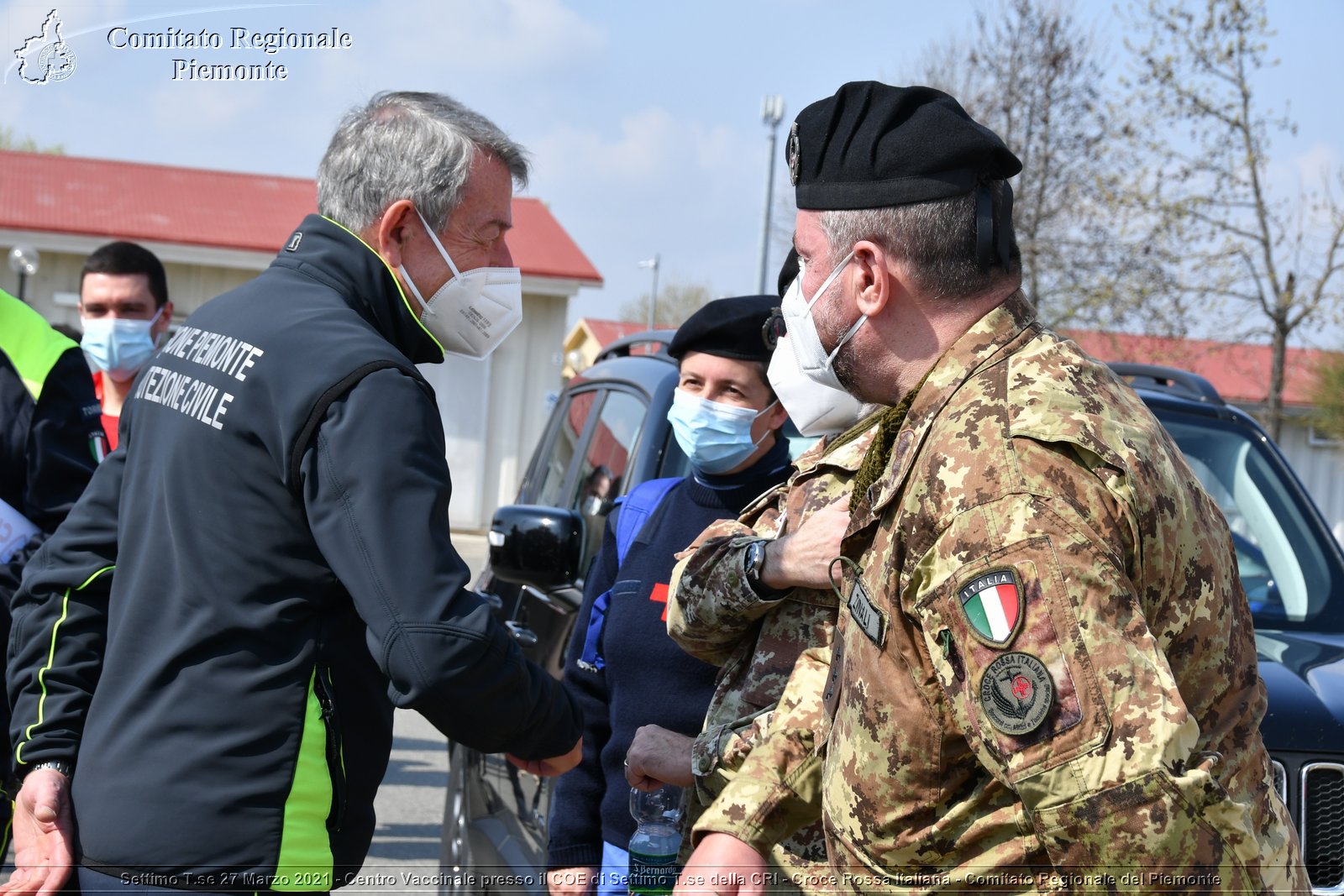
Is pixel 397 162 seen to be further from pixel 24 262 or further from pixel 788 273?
pixel 24 262

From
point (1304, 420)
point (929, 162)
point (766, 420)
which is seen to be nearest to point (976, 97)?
point (1304, 420)

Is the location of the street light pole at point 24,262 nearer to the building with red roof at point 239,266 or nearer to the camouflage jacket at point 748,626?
the building with red roof at point 239,266

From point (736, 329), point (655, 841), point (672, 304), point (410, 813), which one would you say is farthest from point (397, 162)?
point (672, 304)

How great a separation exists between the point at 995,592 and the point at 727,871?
2.87 ft

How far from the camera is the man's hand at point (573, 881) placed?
3.01 metres

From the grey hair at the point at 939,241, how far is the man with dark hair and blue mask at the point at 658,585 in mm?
1222

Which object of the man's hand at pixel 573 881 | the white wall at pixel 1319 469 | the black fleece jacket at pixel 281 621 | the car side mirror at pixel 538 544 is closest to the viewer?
the black fleece jacket at pixel 281 621

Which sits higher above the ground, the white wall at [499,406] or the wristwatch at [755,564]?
the wristwatch at [755,564]

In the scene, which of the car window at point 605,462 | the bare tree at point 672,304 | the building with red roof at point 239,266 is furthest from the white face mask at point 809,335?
the bare tree at point 672,304

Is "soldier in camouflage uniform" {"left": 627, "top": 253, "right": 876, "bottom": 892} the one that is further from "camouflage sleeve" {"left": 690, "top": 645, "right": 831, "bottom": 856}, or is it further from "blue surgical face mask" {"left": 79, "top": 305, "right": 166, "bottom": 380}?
"blue surgical face mask" {"left": 79, "top": 305, "right": 166, "bottom": 380}

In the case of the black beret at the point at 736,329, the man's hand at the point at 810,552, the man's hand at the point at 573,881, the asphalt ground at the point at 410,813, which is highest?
the black beret at the point at 736,329

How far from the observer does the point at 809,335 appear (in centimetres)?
208

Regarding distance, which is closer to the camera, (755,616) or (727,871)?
(727,871)

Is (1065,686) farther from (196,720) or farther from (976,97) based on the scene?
(976,97)
